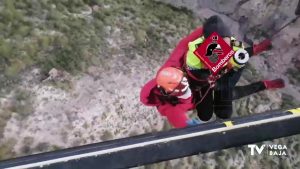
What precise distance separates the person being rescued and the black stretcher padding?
0.55 meters

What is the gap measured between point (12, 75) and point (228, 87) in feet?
6.47

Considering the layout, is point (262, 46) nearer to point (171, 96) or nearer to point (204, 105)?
point (204, 105)

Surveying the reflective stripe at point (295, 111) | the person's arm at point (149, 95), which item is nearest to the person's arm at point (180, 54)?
the person's arm at point (149, 95)

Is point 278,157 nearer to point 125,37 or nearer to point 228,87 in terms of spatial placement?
point 228,87

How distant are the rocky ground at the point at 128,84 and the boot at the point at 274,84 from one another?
9 cm

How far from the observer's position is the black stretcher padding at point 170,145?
8.84 feet

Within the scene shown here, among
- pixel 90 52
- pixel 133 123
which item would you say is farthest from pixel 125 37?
pixel 133 123

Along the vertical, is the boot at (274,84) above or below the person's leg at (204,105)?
above

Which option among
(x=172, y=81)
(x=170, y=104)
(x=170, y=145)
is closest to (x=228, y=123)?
(x=170, y=145)

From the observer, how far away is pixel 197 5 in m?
4.92

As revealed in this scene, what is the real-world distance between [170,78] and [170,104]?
1.10 feet

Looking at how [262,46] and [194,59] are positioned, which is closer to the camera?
[194,59]

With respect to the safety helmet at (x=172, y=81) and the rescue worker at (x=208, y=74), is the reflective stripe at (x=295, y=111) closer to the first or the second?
the rescue worker at (x=208, y=74)

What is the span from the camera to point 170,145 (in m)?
2.82
